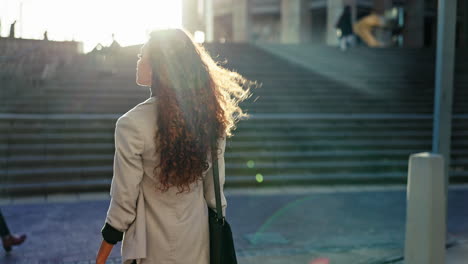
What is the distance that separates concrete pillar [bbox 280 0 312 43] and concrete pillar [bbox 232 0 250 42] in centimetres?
307

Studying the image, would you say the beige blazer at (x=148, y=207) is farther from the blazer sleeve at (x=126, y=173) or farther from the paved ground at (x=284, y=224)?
the paved ground at (x=284, y=224)

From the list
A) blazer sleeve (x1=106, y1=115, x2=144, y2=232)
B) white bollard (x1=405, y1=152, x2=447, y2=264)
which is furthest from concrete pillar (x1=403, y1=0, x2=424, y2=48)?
blazer sleeve (x1=106, y1=115, x2=144, y2=232)

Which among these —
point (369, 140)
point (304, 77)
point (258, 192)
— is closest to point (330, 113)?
point (369, 140)

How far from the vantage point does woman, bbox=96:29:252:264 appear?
82.0 inches

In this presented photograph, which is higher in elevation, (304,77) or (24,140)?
(304,77)

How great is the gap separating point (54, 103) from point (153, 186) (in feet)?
32.0

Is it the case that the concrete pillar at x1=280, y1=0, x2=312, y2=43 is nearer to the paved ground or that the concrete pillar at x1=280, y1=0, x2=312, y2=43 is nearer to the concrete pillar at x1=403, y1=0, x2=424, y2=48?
the concrete pillar at x1=403, y1=0, x2=424, y2=48

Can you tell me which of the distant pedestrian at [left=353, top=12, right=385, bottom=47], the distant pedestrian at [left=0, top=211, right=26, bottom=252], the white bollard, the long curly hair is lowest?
the distant pedestrian at [left=0, top=211, right=26, bottom=252]

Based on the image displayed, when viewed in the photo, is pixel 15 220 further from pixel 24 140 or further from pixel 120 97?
pixel 120 97

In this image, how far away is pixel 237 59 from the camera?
16328 mm

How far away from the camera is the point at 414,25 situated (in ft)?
117

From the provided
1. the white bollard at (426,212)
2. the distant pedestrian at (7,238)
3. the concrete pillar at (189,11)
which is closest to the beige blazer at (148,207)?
the white bollard at (426,212)

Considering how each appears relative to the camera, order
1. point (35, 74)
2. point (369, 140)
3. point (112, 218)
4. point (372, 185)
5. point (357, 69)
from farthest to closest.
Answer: point (357, 69), point (35, 74), point (369, 140), point (372, 185), point (112, 218)

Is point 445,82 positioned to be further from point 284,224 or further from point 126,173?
point 126,173
